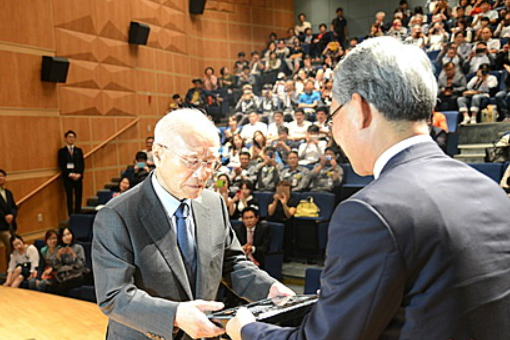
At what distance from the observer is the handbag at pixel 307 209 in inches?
171

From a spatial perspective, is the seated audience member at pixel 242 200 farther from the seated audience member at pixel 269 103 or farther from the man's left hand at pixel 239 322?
the man's left hand at pixel 239 322

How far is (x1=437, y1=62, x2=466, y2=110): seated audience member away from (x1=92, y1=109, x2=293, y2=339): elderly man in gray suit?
4.90 metres

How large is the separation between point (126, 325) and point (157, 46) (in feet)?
25.8

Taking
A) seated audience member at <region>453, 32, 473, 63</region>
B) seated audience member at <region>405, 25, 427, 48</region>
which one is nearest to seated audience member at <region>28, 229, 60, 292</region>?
seated audience member at <region>453, 32, 473, 63</region>

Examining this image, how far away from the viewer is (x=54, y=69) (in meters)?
6.29

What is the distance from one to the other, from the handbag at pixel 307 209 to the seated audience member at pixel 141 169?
208cm

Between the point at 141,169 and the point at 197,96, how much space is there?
9.13 feet

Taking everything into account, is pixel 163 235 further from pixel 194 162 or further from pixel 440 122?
pixel 440 122

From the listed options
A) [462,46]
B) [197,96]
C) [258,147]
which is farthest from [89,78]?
[462,46]

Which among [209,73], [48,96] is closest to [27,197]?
[48,96]

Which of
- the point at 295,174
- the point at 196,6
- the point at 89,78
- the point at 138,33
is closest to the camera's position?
the point at 295,174

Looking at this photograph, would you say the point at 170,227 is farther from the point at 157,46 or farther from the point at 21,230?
the point at 157,46

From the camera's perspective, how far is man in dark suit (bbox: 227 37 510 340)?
71 centimetres

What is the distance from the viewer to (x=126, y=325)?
1208 mm
